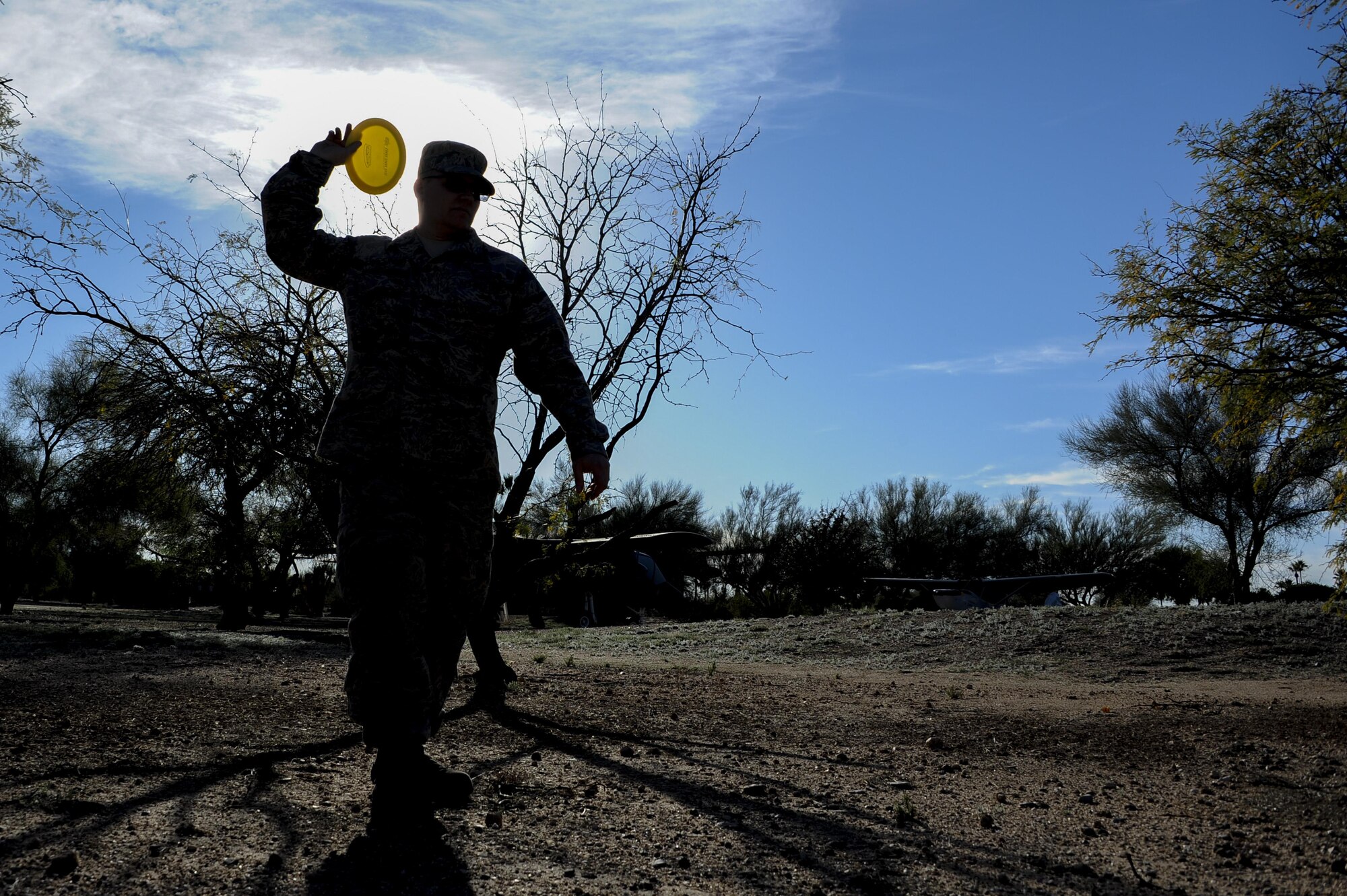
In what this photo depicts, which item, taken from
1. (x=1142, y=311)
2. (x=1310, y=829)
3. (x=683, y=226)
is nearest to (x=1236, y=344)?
(x=1142, y=311)

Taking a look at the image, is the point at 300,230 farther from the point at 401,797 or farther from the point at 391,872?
the point at 391,872

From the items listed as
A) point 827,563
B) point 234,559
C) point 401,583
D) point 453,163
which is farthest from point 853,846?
point 827,563

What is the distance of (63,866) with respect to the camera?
2592mm

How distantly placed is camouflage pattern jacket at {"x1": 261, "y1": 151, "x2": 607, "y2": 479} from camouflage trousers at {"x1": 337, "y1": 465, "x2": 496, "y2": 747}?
4.0 inches

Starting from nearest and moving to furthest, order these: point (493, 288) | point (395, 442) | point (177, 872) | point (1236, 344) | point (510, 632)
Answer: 1. point (177, 872)
2. point (395, 442)
3. point (493, 288)
4. point (1236, 344)
5. point (510, 632)

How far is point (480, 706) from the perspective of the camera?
20.6 feet

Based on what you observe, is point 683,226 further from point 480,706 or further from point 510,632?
point 510,632

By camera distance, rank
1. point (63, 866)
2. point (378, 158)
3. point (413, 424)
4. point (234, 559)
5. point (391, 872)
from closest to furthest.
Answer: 1. point (63, 866)
2. point (391, 872)
3. point (413, 424)
4. point (378, 158)
5. point (234, 559)

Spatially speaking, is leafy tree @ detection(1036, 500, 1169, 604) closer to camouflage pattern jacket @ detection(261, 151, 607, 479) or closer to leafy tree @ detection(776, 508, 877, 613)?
leafy tree @ detection(776, 508, 877, 613)

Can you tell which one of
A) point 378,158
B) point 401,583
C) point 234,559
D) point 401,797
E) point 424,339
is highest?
point 378,158

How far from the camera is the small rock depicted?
2572 millimetres

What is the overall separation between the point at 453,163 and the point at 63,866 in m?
2.40

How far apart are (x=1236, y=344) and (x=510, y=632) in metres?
13.0

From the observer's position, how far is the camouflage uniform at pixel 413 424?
3.30m
